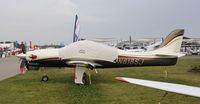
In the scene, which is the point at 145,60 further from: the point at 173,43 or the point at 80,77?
the point at 80,77

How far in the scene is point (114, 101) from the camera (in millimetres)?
10023

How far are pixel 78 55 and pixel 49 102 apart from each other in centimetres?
494

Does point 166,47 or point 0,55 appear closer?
point 166,47

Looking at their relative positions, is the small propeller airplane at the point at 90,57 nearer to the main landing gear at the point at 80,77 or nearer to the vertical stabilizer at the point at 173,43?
the main landing gear at the point at 80,77

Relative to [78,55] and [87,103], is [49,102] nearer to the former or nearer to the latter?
[87,103]

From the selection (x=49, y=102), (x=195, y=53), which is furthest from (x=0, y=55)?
(x=49, y=102)

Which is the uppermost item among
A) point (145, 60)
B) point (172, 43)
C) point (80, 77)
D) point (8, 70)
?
point (172, 43)

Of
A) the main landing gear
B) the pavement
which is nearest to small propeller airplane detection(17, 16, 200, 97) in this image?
the main landing gear

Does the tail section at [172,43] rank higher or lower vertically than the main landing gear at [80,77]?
higher

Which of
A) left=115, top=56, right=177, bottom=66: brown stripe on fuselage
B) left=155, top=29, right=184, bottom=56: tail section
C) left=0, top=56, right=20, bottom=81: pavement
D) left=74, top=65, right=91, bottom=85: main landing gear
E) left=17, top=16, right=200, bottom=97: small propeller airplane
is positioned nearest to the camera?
left=74, top=65, right=91, bottom=85: main landing gear

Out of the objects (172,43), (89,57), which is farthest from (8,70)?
(172,43)

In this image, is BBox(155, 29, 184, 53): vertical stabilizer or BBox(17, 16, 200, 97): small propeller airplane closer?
BBox(17, 16, 200, 97): small propeller airplane

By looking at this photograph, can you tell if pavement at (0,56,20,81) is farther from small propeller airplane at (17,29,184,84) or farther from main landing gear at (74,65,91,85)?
main landing gear at (74,65,91,85)

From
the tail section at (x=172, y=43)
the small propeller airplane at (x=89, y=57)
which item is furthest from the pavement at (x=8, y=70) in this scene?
the tail section at (x=172, y=43)
